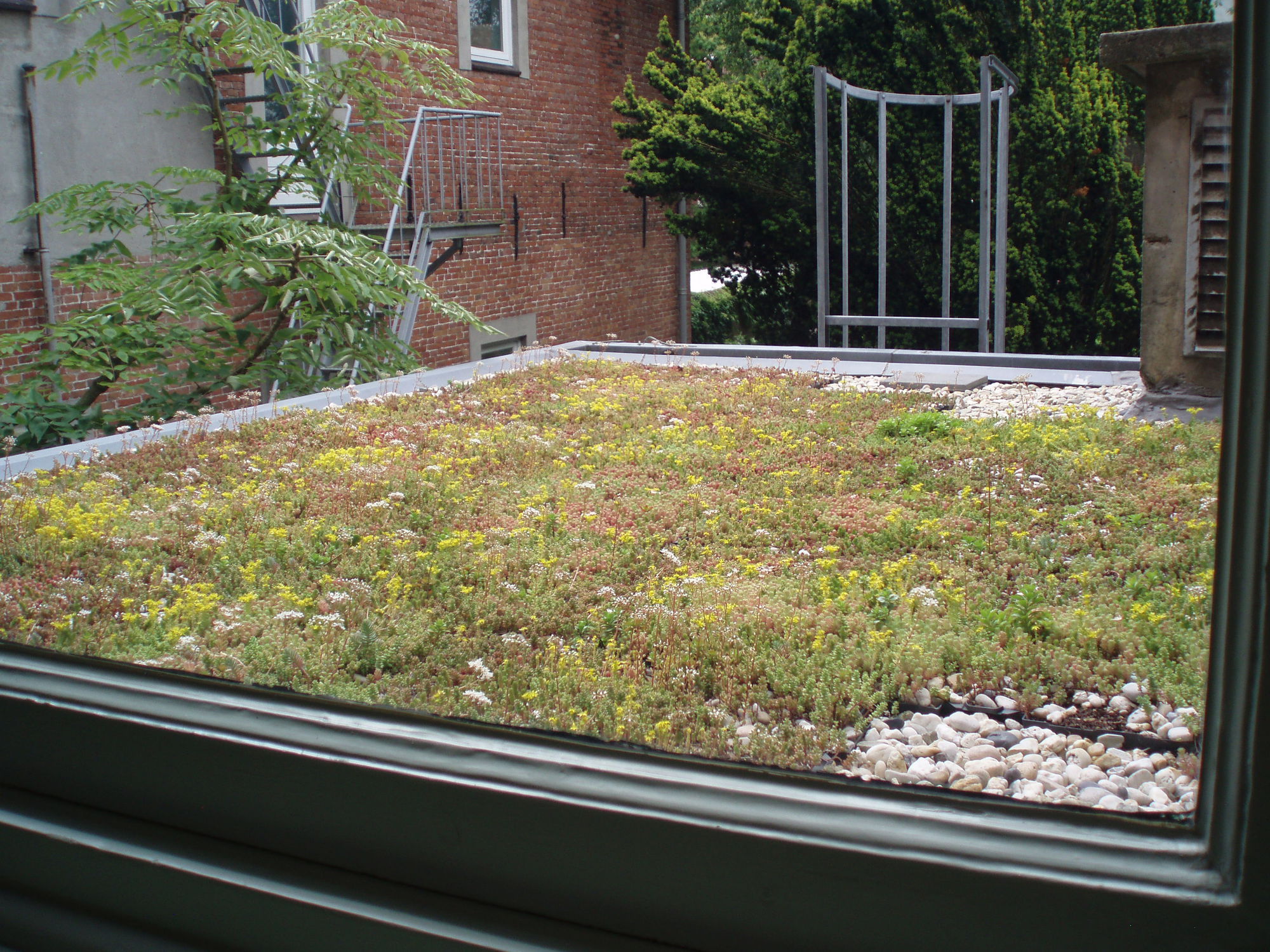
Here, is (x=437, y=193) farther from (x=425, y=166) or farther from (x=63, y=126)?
(x=63, y=126)

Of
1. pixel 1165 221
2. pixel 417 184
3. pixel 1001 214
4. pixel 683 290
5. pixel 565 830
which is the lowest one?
pixel 565 830

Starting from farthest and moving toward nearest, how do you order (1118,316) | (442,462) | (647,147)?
1. (647,147)
2. (1118,316)
3. (442,462)

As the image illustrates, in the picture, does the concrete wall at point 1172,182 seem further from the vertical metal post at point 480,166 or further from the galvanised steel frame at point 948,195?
the vertical metal post at point 480,166

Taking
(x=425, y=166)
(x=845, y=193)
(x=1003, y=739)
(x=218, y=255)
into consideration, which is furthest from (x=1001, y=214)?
(x=1003, y=739)

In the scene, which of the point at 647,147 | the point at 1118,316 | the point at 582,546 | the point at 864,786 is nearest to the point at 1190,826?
the point at 864,786

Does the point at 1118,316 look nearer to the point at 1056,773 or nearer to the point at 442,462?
the point at 442,462

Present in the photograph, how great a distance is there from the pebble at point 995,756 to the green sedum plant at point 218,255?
3.12 m

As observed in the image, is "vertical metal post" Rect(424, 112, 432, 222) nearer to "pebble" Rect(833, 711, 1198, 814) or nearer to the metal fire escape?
the metal fire escape

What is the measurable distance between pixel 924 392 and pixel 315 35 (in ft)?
9.20

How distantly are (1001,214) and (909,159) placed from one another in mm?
1896

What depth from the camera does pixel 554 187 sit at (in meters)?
8.87

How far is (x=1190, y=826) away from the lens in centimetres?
43

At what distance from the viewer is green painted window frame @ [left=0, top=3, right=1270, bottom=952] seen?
0.40m

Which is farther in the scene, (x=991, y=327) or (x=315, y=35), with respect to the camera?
(x=991, y=327)
